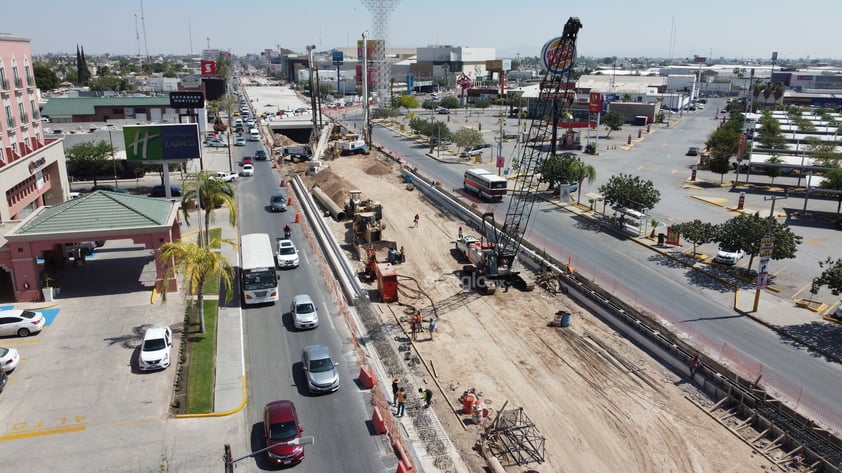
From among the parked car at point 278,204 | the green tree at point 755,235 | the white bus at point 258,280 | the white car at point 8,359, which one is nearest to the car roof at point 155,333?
the white car at point 8,359

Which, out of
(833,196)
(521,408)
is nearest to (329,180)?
(521,408)

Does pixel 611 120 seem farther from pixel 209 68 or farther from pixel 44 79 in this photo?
pixel 44 79

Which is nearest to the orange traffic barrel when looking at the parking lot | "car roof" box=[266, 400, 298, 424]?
"car roof" box=[266, 400, 298, 424]

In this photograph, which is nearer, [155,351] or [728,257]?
[155,351]

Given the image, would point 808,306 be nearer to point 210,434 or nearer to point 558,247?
point 558,247

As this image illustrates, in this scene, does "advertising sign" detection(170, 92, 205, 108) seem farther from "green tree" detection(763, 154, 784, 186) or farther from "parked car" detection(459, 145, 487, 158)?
"green tree" detection(763, 154, 784, 186)

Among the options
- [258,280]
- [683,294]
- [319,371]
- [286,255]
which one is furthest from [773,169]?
[319,371]
